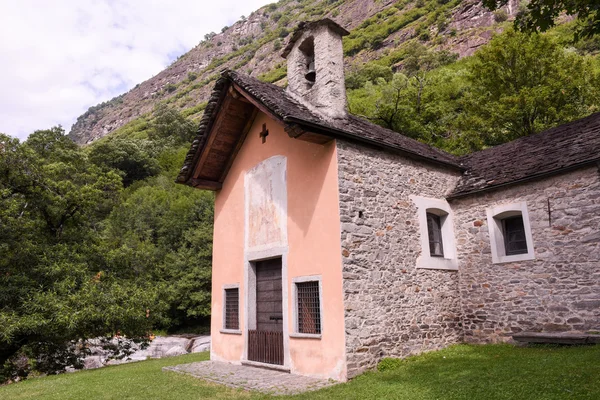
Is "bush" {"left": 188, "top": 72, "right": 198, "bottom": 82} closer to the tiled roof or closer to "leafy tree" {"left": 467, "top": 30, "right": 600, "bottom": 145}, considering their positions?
"leafy tree" {"left": 467, "top": 30, "right": 600, "bottom": 145}

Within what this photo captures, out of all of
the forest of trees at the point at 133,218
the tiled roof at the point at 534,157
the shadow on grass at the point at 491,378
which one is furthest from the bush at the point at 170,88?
the shadow on grass at the point at 491,378

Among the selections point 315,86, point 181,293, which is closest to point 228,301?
point 315,86

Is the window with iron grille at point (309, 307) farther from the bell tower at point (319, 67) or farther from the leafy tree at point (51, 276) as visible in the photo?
the leafy tree at point (51, 276)

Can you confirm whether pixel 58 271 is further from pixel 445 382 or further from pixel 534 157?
pixel 534 157

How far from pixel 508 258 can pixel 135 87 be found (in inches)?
5708

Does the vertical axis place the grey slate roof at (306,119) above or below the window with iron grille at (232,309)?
above

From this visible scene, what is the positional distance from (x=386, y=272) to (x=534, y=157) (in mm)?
4806

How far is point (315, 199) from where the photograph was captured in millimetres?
8469

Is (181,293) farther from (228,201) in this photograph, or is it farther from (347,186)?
A: (347,186)

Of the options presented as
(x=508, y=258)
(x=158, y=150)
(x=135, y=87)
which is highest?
(x=135, y=87)

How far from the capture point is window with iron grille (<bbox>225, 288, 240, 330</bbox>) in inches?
405

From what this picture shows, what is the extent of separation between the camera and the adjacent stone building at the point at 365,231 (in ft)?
26.2

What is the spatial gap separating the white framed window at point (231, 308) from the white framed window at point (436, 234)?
4498mm

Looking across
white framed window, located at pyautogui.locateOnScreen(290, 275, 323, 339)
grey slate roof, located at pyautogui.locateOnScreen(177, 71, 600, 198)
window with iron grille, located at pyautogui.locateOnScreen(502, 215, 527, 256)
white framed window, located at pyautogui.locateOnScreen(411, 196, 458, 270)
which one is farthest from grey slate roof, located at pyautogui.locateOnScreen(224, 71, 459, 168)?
white framed window, located at pyautogui.locateOnScreen(290, 275, 323, 339)
